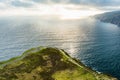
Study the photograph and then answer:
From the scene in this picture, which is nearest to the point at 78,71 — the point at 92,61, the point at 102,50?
the point at 92,61

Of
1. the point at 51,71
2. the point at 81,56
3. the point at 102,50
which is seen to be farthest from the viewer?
the point at 102,50

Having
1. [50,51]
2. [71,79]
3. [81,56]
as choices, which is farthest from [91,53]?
[71,79]

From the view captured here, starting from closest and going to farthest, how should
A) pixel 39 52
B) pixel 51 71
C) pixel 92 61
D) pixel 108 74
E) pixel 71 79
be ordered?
pixel 71 79
pixel 51 71
pixel 108 74
pixel 39 52
pixel 92 61

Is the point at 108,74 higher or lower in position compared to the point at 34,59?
lower

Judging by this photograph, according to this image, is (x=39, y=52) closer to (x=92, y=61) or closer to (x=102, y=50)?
(x=92, y=61)

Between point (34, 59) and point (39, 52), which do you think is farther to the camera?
point (39, 52)

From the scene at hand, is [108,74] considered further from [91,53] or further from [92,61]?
[91,53]
